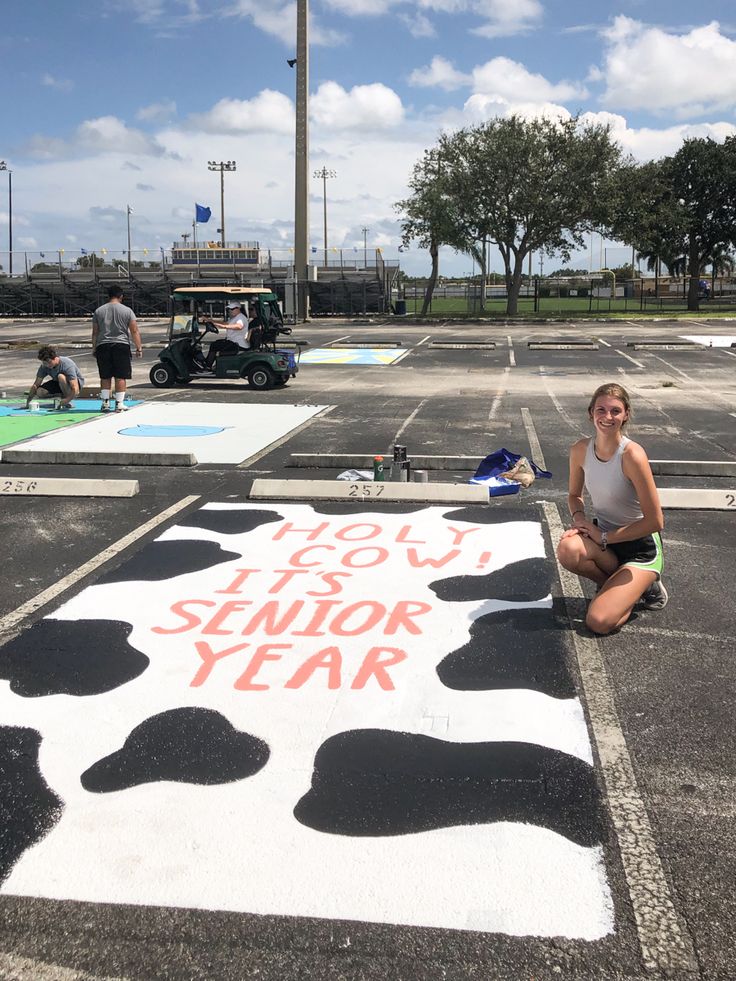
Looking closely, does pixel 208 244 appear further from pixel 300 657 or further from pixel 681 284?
pixel 300 657

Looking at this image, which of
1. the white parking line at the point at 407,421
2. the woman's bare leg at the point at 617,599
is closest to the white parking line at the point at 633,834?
the woman's bare leg at the point at 617,599

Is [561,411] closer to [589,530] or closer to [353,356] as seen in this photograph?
[589,530]

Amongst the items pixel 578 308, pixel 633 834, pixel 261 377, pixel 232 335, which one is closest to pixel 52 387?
pixel 232 335

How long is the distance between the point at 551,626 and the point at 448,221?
4619 centimetres

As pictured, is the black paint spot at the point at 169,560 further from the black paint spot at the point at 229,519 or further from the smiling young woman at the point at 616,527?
the smiling young woman at the point at 616,527

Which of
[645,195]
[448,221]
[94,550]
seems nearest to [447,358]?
[94,550]

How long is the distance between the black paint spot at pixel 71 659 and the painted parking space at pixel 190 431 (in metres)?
4.86

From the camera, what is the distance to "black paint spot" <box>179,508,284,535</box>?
7.19m

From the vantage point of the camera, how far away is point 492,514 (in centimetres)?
764

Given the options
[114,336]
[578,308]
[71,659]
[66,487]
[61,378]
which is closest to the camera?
[71,659]

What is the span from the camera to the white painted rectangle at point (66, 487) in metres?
8.24

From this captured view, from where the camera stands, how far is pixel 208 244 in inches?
2478

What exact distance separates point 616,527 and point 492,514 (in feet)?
8.05

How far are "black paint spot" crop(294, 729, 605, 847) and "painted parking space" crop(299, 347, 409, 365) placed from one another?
19.2 m
